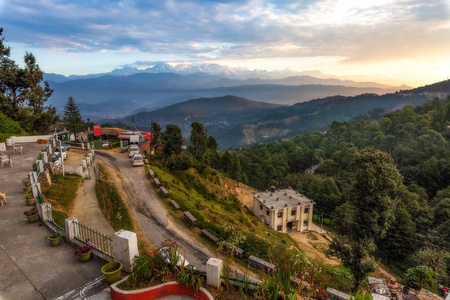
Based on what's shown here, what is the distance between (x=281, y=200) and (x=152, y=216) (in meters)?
25.2

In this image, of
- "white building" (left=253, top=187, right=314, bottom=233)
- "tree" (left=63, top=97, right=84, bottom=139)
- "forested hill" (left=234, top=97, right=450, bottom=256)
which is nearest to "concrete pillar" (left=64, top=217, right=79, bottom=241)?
"forested hill" (left=234, top=97, right=450, bottom=256)

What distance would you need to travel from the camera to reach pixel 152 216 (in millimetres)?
15359

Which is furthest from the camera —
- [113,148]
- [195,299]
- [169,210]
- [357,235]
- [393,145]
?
[393,145]

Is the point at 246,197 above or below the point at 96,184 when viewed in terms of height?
below

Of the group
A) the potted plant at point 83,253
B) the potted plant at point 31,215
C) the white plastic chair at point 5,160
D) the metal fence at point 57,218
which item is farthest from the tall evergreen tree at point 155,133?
the potted plant at point 83,253

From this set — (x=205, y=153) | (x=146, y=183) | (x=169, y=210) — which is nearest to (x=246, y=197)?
(x=205, y=153)

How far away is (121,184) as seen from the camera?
1969 cm

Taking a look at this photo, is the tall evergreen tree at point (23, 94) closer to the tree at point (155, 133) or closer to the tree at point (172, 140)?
the tree at point (155, 133)

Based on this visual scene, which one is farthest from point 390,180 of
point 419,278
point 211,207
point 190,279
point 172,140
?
point 172,140

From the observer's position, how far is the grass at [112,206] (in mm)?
14088

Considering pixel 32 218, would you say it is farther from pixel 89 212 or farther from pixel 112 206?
pixel 112 206

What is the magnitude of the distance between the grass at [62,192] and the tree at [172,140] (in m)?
10.3

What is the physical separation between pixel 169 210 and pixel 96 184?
6185mm

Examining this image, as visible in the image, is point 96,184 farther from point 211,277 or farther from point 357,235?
point 357,235
